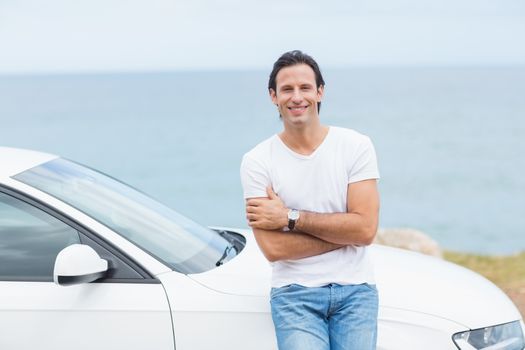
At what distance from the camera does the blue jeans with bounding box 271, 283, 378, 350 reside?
3.20 meters

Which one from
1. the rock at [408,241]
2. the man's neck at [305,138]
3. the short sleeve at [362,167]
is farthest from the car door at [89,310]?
the rock at [408,241]

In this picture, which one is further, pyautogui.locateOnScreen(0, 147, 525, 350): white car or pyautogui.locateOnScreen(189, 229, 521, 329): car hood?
pyautogui.locateOnScreen(189, 229, 521, 329): car hood

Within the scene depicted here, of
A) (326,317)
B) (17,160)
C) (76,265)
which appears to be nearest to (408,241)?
(326,317)

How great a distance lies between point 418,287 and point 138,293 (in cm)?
123

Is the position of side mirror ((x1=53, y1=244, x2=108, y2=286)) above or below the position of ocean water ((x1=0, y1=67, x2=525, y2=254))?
above

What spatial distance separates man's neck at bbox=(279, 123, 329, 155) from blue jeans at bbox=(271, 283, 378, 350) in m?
0.59

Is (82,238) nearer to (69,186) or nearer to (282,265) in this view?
(69,186)

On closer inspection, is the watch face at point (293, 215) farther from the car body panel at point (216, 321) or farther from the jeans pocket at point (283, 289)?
the car body panel at point (216, 321)

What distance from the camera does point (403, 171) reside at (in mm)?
45406

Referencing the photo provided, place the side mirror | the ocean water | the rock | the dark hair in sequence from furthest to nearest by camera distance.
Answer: the ocean water, the rock, the dark hair, the side mirror

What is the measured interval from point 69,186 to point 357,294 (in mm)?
1457

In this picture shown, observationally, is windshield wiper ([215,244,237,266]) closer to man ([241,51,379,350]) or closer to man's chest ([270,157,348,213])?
man ([241,51,379,350])

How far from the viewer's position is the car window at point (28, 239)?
3463mm

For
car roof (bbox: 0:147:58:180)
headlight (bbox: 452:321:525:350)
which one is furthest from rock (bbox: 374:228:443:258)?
car roof (bbox: 0:147:58:180)
